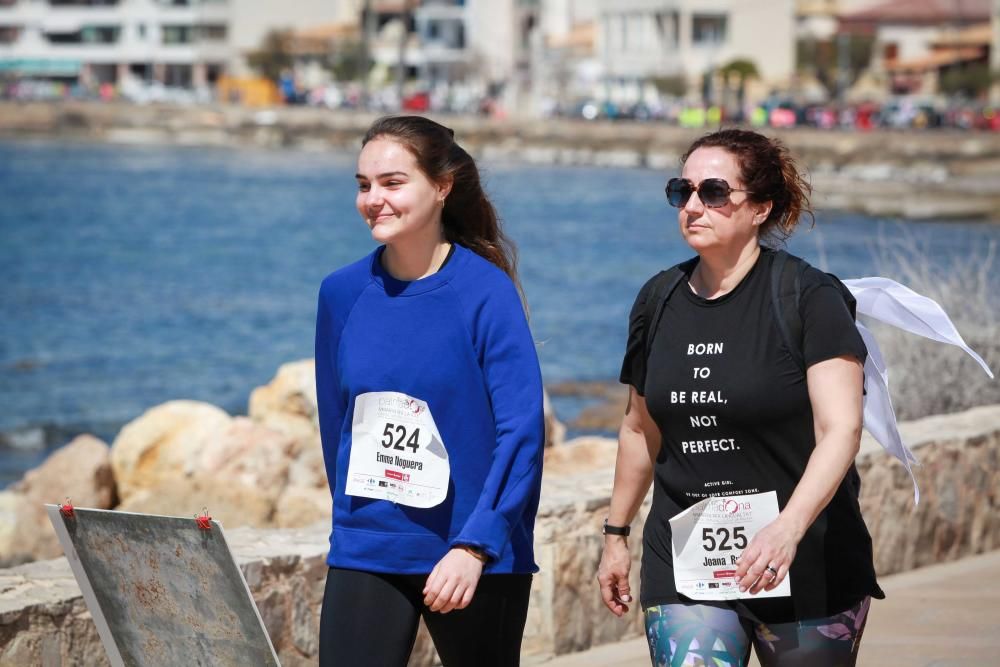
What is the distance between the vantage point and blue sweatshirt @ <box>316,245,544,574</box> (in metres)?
3.08

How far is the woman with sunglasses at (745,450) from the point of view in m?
3.06

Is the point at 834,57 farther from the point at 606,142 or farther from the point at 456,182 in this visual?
the point at 456,182

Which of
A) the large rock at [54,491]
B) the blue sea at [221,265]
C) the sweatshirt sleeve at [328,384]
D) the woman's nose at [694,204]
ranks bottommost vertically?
the blue sea at [221,265]

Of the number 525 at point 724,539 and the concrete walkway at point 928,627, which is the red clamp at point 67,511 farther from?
the concrete walkway at point 928,627

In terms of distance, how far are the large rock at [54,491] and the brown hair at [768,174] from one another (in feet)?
26.1

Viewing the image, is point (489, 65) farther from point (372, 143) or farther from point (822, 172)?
point (372, 143)

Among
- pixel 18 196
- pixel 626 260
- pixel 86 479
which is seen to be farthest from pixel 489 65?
pixel 86 479

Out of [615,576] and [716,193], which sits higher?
[716,193]

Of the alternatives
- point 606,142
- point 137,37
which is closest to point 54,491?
point 606,142

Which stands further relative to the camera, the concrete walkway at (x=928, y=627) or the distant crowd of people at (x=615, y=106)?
the distant crowd of people at (x=615, y=106)

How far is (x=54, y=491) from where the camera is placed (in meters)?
11.4

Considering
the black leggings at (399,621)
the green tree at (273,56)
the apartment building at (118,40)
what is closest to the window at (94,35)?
the apartment building at (118,40)

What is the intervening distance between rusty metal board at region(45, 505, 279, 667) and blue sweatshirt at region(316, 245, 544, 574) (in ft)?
0.83

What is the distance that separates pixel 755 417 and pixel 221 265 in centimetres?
3878
